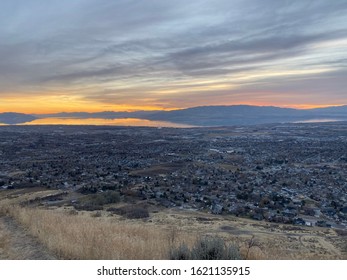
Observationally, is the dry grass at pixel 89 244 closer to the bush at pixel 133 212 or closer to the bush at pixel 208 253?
the bush at pixel 208 253

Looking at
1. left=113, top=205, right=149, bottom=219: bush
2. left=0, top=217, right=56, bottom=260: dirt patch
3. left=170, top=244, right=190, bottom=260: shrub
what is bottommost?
left=113, top=205, right=149, bottom=219: bush

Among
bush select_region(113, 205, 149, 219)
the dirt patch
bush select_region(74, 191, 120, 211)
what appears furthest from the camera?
bush select_region(74, 191, 120, 211)

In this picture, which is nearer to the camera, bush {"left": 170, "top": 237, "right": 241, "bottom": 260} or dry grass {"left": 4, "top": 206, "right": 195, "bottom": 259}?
bush {"left": 170, "top": 237, "right": 241, "bottom": 260}

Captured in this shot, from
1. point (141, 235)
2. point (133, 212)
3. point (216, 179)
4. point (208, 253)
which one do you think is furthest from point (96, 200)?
point (208, 253)

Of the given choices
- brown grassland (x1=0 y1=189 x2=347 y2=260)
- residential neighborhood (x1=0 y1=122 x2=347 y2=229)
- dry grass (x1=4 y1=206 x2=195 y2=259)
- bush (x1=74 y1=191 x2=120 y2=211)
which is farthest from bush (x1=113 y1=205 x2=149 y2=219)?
dry grass (x1=4 y1=206 x2=195 y2=259)

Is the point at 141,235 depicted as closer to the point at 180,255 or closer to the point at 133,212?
the point at 180,255

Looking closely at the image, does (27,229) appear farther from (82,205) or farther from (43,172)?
(43,172)

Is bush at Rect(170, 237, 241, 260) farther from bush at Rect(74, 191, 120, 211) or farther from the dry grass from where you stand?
bush at Rect(74, 191, 120, 211)

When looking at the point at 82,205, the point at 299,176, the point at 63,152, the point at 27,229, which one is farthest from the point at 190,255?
Answer: the point at 63,152
